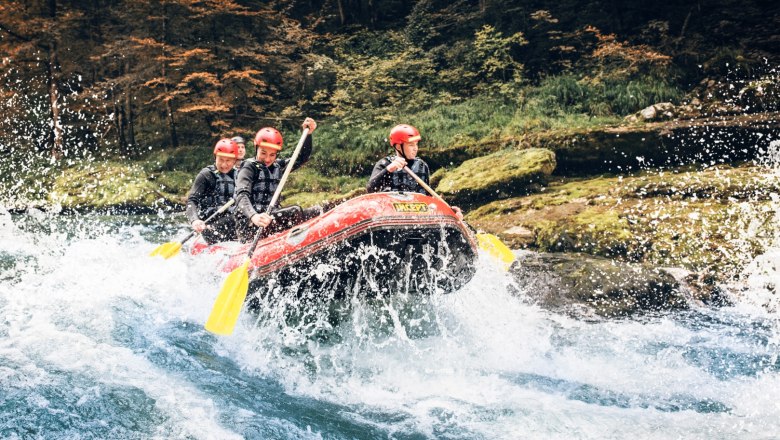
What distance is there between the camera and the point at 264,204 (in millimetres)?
5391

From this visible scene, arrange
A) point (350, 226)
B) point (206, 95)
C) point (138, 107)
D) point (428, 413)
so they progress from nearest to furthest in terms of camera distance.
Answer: point (428, 413)
point (350, 226)
point (206, 95)
point (138, 107)

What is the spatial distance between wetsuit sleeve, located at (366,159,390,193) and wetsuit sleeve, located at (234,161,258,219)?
3.81 feet

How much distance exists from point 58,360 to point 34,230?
7806mm

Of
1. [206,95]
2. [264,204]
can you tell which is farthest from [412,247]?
[206,95]

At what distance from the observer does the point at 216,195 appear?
6.02 meters

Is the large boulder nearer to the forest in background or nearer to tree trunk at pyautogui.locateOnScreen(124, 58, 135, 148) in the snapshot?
the forest in background

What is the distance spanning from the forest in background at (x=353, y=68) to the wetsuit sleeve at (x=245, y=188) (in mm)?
7052

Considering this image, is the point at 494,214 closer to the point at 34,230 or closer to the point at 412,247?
the point at 412,247

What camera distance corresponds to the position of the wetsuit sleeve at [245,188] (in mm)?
4766

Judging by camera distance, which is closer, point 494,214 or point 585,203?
point 585,203

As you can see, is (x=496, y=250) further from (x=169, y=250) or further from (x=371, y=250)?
(x=169, y=250)

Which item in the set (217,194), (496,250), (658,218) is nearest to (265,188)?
(217,194)

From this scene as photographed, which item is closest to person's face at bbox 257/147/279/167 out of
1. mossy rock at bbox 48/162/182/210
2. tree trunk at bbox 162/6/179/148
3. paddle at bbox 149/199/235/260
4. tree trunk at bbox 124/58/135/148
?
paddle at bbox 149/199/235/260

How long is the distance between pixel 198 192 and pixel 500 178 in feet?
16.8
